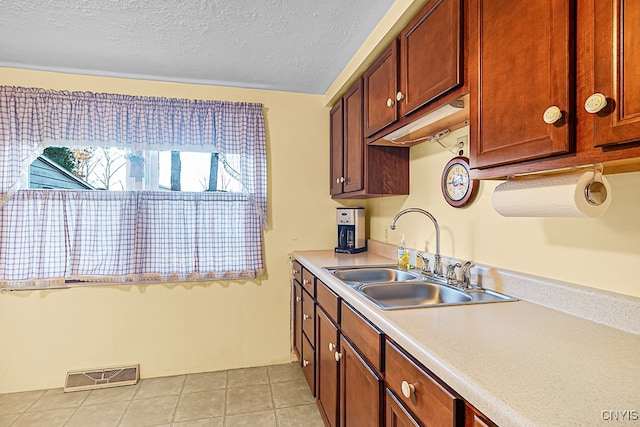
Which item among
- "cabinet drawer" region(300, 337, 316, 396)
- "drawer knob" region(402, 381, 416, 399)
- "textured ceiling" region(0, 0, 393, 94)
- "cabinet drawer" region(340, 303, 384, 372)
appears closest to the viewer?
"drawer knob" region(402, 381, 416, 399)

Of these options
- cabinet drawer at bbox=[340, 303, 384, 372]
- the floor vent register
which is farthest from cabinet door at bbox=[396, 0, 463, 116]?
the floor vent register

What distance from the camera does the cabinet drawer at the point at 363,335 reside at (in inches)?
46.6

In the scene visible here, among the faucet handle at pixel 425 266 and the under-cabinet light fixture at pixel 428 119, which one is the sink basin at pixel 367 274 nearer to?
the faucet handle at pixel 425 266

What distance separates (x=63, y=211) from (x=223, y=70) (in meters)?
1.52

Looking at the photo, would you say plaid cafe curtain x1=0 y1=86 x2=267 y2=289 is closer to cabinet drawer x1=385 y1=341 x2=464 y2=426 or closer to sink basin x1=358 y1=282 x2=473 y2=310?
sink basin x1=358 y1=282 x2=473 y2=310

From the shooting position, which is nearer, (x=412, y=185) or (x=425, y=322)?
(x=425, y=322)

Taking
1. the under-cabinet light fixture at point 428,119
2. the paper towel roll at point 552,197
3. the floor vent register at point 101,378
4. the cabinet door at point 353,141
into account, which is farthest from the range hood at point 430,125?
the floor vent register at point 101,378

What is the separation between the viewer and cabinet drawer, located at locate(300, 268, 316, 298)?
2.14 meters

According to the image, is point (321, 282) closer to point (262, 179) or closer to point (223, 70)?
point (262, 179)

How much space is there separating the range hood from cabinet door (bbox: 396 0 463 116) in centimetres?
8

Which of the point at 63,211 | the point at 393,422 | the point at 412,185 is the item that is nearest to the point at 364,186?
the point at 412,185

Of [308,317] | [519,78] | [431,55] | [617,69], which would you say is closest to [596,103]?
[617,69]

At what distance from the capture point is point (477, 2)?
1.13 meters

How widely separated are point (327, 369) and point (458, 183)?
3.92 feet
